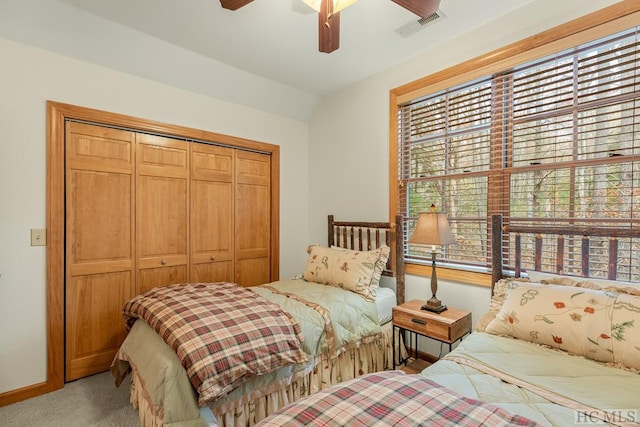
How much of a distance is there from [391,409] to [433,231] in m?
1.47

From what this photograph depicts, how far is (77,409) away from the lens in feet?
6.80

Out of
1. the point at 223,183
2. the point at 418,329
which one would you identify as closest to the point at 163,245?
the point at 223,183

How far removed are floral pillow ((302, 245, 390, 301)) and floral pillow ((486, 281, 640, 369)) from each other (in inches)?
40.5

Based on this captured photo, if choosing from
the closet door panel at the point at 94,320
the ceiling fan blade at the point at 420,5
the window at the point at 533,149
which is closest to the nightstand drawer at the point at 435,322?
the window at the point at 533,149

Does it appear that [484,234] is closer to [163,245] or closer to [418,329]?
[418,329]

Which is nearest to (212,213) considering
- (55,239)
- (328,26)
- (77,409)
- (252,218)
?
(252,218)

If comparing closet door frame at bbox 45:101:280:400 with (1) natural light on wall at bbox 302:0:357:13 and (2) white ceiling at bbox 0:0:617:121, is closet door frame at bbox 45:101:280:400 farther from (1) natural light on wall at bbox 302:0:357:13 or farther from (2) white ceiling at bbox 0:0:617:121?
(1) natural light on wall at bbox 302:0:357:13

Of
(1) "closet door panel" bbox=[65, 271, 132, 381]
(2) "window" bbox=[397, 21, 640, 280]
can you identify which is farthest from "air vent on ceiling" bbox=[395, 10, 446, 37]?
(1) "closet door panel" bbox=[65, 271, 132, 381]

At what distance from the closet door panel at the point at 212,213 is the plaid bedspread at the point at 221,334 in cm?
98

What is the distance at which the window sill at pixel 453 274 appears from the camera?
2311 mm

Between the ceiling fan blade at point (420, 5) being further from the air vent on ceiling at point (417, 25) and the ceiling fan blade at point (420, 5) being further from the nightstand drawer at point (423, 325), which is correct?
the nightstand drawer at point (423, 325)

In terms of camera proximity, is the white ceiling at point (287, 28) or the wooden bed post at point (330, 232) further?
the wooden bed post at point (330, 232)

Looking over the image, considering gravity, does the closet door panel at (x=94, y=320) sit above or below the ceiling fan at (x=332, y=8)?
below

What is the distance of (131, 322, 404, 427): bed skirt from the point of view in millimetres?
1601
